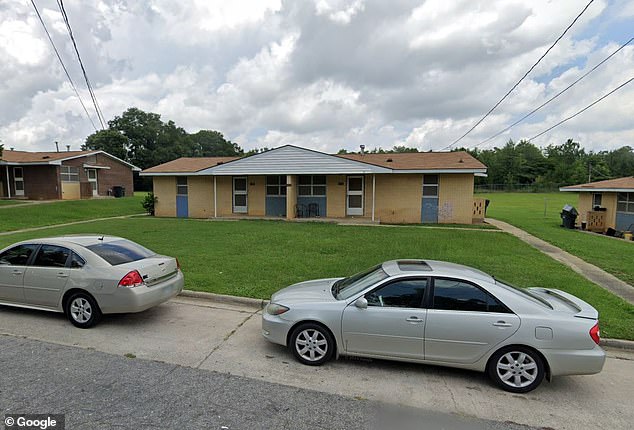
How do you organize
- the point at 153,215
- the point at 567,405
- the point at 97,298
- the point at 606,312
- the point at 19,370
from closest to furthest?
1. the point at 567,405
2. the point at 19,370
3. the point at 97,298
4. the point at 606,312
5. the point at 153,215

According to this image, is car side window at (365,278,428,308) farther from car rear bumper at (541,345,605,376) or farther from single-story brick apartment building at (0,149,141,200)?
single-story brick apartment building at (0,149,141,200)

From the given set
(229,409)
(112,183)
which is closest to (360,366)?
(229,409)

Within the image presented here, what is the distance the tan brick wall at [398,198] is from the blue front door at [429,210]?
0.23m

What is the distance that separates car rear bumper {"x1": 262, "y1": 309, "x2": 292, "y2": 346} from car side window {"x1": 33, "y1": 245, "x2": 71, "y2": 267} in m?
3.30

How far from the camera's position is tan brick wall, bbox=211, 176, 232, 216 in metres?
20.1

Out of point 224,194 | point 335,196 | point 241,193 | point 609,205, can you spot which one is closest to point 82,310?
point 335,196

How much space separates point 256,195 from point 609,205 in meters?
18.4

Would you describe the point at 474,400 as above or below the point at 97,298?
below

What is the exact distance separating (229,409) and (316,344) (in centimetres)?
125

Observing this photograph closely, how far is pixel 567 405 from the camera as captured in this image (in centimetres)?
336

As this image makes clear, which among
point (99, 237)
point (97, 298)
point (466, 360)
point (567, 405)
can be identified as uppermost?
point (99, 237)

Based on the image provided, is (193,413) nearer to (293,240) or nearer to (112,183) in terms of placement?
(293,240)

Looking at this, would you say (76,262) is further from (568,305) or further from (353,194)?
(353,194)

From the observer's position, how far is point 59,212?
20328 mm
